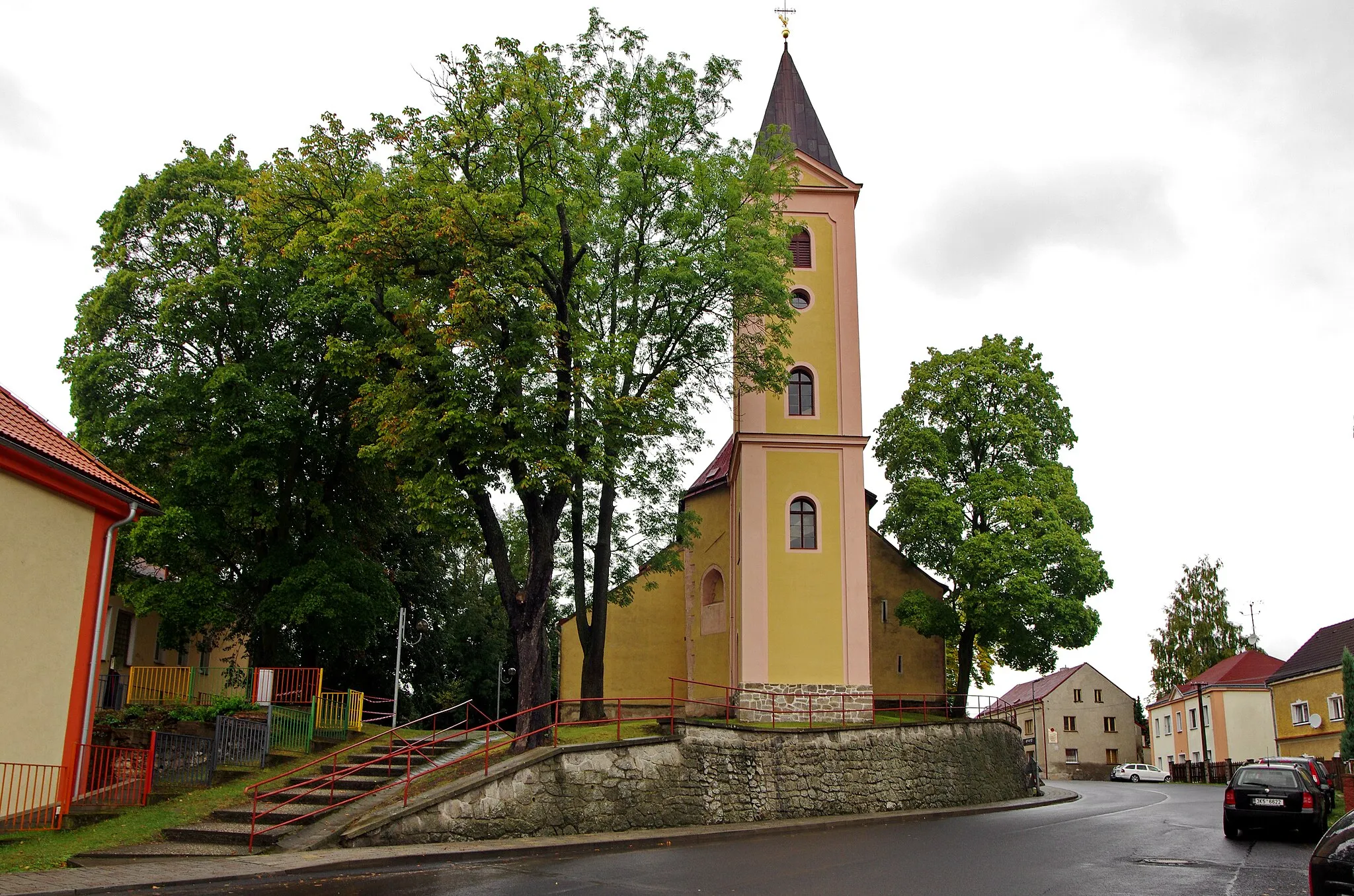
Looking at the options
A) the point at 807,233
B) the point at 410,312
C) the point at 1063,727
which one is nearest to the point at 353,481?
the point at 410,312

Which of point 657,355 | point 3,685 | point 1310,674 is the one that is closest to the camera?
point 3,685

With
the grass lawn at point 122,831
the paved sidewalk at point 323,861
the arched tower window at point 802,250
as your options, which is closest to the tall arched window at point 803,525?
the arched tower window at point 802,250

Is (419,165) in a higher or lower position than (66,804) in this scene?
higher

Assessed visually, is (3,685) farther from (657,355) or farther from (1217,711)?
(1217,711)

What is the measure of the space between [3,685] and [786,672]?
16.7 metres

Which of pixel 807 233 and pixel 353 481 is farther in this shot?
pixel 807 233

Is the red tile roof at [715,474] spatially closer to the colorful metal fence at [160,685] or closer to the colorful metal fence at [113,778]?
the colorful metal fence at [160,685]

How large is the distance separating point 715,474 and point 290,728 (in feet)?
59.6

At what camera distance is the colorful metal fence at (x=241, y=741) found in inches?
682

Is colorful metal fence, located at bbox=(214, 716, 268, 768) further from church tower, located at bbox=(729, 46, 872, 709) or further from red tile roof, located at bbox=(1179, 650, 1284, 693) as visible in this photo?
red tile roof, located at bbox=(1179, 650, 1284, 693)

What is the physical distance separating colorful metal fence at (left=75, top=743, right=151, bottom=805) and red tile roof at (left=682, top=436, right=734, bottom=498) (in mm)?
19067

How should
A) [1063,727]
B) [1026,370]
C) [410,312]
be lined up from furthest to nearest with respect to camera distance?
[1063,727] < [1026,370] < [410,312]

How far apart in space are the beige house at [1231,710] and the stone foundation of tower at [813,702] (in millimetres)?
32267

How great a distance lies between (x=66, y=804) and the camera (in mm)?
15086
